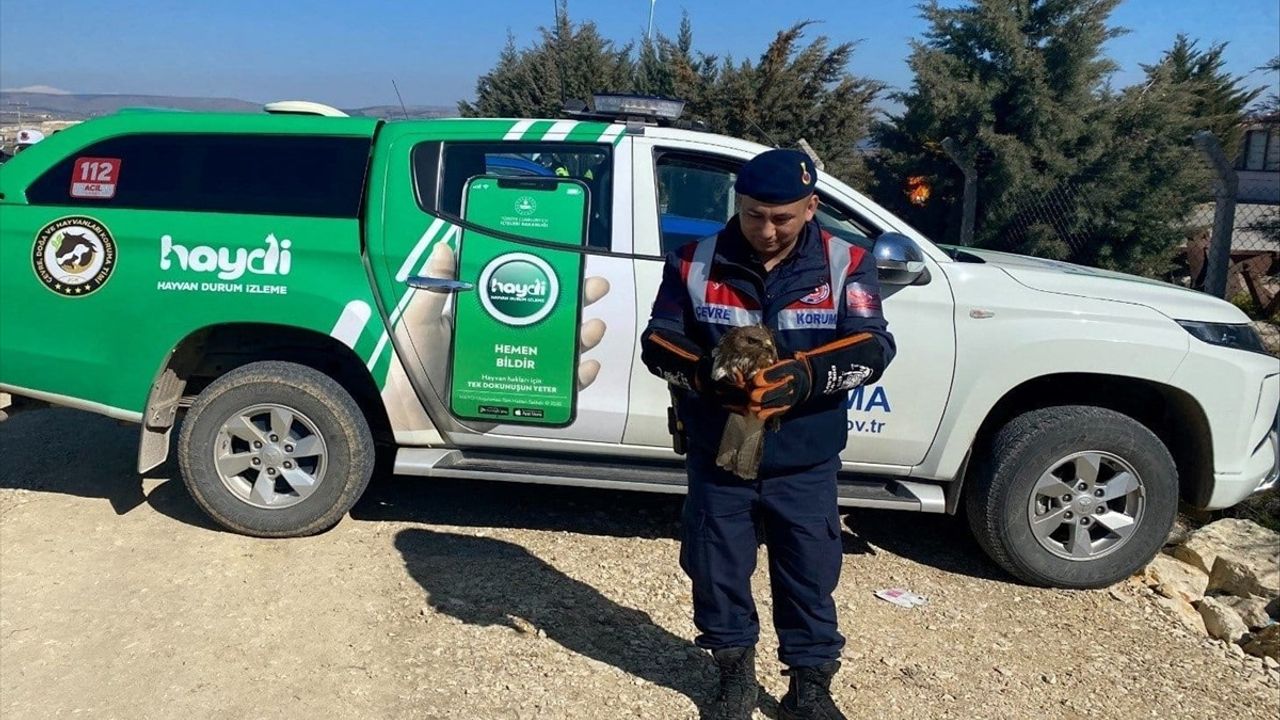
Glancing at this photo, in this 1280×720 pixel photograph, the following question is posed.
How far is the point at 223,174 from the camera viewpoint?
14.6 feet

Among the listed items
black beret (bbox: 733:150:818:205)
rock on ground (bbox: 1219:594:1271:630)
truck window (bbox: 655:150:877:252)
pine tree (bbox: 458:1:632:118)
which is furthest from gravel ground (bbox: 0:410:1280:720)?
pine tree (bbox: 458:1:632:118)

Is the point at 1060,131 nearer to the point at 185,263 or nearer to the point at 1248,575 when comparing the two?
the point at 1248,575

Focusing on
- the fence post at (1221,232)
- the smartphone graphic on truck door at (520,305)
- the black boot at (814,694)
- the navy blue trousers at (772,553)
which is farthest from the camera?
the fence post at (1221,232)

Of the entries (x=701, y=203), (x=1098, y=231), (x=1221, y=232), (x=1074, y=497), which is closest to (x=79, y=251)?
(x=701, y=203)

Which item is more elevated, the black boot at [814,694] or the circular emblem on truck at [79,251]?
the circular emblem on truck at [79,251]

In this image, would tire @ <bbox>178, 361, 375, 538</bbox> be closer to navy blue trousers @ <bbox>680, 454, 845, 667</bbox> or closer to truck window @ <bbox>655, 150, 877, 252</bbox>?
truck window @ <bbox>655, 150, 877, 252</bbox>

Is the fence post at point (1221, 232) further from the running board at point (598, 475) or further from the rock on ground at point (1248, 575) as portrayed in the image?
the running board at point (598, 475)

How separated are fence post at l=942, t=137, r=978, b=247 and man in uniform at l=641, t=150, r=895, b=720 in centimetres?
632

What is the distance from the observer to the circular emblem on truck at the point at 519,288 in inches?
167

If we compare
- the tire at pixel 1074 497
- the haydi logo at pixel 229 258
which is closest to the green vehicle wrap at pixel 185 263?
the haydi logo at pixel 229 258

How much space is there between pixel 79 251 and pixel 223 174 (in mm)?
680

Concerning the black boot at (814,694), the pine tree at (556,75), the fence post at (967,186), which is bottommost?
the black boot at (814,694)

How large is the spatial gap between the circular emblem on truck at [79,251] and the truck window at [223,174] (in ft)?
0.39

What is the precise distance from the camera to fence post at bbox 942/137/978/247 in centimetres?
874
